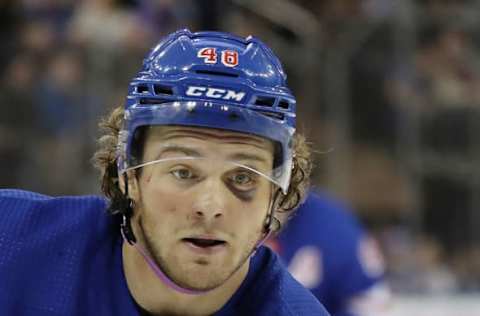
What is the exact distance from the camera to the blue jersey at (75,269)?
2.27 m

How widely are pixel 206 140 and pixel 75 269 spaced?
0.41 metres

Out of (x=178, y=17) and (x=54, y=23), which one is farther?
(x=178, y=17)

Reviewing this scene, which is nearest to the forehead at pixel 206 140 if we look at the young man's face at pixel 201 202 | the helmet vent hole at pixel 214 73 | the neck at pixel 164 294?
the young man's face at pixel 201 202

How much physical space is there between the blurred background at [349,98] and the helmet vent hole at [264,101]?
2545 millimetres

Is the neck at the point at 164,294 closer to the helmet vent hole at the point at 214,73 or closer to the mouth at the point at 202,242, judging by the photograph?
the mouth at the point at 202,242

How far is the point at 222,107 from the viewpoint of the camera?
214cm

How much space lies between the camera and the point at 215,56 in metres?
2.20

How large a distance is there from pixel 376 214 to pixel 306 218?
1388 millimetres

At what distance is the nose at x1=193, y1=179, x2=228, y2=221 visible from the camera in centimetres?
208

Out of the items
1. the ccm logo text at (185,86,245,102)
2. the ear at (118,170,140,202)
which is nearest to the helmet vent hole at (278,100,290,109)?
the ccm logo text at (185,86,245,102)

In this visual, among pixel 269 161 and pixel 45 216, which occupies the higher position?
pixel 269 161

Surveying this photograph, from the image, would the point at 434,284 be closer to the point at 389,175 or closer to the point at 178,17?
the point at 389,175

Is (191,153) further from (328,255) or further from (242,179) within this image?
(328,255)

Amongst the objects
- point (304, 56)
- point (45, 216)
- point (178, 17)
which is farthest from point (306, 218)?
point (45, 216)
